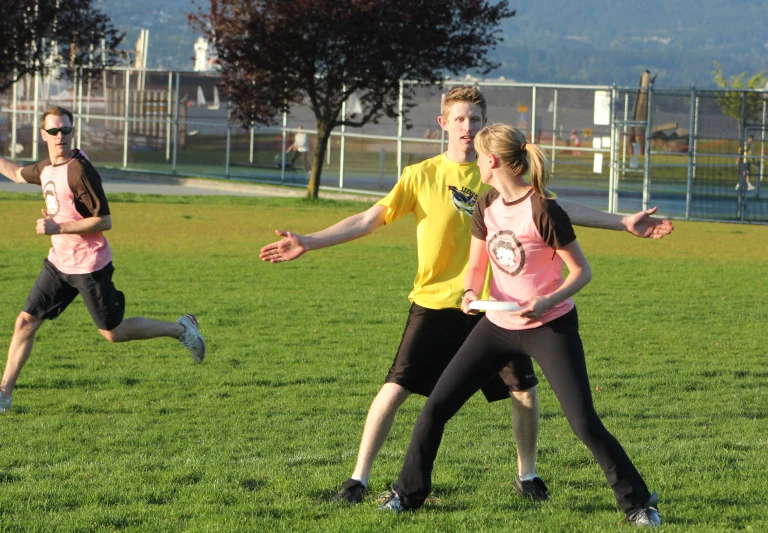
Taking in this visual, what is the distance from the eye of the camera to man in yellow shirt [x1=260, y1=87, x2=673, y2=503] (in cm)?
528

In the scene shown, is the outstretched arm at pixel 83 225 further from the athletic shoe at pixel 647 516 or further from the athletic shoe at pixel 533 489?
the athletic shoe at pixel 647 516

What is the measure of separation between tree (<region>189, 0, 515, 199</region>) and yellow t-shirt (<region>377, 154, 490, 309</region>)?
2065 centimetres

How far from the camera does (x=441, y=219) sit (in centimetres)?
539

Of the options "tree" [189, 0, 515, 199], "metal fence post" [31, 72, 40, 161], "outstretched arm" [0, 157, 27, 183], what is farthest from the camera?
"metal fence post" [31, 72, 40, 161]

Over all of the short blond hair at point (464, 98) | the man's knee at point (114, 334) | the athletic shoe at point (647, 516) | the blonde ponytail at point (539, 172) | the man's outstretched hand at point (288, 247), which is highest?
the short blond hair at point (464, 98)

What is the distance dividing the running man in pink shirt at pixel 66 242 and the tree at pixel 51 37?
23.3 meters

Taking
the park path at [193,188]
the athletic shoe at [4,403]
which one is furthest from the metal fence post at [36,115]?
the athletic shoe at [4,403]

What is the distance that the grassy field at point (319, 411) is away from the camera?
5.05m

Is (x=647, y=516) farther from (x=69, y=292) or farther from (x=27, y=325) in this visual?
(x=27, y=325)

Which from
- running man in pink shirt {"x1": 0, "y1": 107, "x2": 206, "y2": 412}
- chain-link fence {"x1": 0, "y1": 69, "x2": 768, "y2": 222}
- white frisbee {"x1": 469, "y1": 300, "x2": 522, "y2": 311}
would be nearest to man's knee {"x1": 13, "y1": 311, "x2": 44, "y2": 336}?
running man in pink shirt {"x1": 0, "y1": 107, "x2": 206, "y2": 412}

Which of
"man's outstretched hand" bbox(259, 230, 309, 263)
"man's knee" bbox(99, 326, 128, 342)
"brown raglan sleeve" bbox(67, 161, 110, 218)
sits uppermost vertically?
"brown raglan sleeve" bbox(67, 161, 110, 218)

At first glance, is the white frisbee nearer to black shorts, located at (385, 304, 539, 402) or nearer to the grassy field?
black shorts, located at (385, 304, 539, 402)

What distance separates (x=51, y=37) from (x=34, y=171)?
81.5 ft

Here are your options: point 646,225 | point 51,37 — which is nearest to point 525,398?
point 646,225
